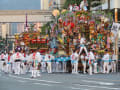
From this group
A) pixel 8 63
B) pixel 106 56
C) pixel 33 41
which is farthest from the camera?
pixel 33 41

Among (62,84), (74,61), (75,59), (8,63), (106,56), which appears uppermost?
(106,56)

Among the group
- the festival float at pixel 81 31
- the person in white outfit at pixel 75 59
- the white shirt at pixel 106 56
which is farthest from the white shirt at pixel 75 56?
the white shirt at pixel 106 56

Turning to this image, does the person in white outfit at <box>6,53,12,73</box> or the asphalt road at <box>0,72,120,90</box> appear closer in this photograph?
the asphalt road at <box>0,72,120,90</box>

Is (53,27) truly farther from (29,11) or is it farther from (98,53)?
(29,11)

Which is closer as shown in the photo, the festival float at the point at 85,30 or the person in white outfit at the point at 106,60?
the person in white outfit at the point at 106,60

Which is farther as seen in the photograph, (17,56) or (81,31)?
(81,31)

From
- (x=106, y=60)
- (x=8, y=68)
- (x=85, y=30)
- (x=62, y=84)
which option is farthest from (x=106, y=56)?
(x=62, y=84)

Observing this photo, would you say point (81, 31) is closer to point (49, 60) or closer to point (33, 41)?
point (49, 60)

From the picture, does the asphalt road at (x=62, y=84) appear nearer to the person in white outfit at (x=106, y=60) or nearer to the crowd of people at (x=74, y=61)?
the crowd of people at (x=74, y=61)

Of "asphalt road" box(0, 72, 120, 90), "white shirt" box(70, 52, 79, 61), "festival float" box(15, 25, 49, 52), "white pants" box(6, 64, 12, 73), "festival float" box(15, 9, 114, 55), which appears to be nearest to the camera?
"asphalt road" box(0, 72, 120, 90)

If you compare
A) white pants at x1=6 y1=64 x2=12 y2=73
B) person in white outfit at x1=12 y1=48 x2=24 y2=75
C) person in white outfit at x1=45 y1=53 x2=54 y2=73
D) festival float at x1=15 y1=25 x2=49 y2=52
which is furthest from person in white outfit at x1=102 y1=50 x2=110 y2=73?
white pants at x1=6 y1=64 x2=12 y2=73

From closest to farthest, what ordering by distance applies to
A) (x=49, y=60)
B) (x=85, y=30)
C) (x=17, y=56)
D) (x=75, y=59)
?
(x=17, y=56) < (x=75, y=59) < (x=85, y=30) < (x=49, y=60)

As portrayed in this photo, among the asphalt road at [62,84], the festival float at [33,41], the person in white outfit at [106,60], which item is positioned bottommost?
the asphalt road at [62,84]

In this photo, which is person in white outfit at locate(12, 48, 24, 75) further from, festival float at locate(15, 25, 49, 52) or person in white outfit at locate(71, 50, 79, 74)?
festival float at locate(15, 25, 49, 52)
